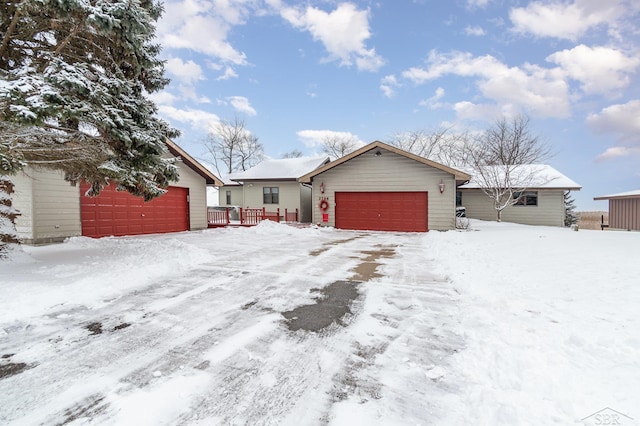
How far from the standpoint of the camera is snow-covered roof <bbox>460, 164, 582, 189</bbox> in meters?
17.1

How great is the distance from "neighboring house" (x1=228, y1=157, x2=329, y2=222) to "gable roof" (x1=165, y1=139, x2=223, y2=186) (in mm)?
5290

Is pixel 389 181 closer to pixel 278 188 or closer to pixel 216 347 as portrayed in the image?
pixel 278 188

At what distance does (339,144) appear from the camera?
3862 cm

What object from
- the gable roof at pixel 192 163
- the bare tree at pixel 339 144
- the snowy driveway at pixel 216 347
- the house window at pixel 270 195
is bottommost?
the snowy driveway at pixel 216 347

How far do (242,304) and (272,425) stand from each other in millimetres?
2348

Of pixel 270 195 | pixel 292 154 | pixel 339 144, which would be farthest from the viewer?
pixel 292 154

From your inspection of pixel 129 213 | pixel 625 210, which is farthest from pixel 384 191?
pixel 625 210

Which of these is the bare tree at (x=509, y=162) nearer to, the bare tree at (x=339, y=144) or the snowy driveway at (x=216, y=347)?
the snowy driveway at (x=216, y=347)

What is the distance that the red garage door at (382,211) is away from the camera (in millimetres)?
14461

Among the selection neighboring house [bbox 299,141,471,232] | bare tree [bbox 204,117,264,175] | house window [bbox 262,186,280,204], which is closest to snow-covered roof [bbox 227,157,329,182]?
house window [bbox 262,186,280,204]

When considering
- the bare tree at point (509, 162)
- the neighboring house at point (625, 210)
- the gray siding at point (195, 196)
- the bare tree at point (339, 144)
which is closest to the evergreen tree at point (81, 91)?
the gray siding at point (195, 196)

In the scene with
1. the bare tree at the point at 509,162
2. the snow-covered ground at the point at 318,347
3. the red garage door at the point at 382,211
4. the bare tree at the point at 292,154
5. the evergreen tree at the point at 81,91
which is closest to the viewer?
the snow-covered ground at the point at 318,347

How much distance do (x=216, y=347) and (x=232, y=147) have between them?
39.7m

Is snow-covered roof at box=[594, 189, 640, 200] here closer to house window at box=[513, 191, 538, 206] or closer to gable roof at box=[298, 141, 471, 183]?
house window at box=[513, 191, 538, 206]
